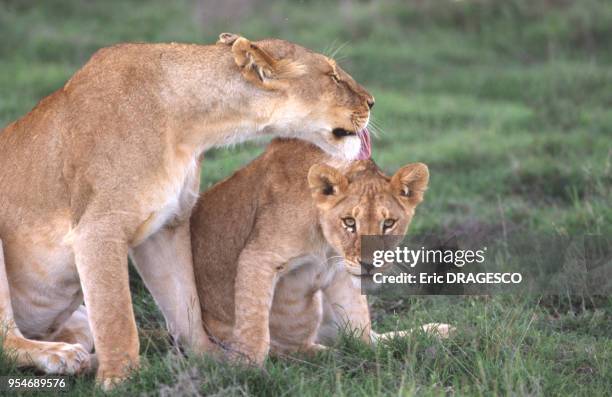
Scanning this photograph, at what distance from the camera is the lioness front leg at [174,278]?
443cm

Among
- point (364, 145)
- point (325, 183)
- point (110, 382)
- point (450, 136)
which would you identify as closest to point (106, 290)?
point (110, 382)

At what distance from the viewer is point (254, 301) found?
4.21 m

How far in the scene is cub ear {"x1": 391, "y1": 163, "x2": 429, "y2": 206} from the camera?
4.32 meters

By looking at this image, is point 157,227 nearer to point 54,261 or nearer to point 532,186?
point 54,261

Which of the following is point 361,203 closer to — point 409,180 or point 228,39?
point 409,180

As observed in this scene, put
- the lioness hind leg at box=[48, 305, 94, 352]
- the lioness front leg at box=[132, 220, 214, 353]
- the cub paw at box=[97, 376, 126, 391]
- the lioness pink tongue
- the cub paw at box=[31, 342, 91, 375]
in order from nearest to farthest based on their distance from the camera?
the cub paw at box=[97, 376, 126, 391], the cub paw at box=[31, 342, 91, 375], the lioness pink tongue, the lioness front leg at box=[132, 220, 214, 353], the lioness hind leg at box=[48, 305, 94, 352]

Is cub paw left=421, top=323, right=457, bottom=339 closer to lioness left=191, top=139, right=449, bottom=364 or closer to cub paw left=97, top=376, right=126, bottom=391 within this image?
lioness left=191, top=139, right=449, bottom=364

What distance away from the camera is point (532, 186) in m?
7.02

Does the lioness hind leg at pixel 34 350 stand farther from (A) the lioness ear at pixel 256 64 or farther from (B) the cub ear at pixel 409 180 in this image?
(B) the cub ear at pixel 409 180

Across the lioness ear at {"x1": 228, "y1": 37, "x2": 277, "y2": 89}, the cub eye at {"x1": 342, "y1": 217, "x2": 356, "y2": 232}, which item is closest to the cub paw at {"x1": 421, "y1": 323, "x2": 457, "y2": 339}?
the cub eye at {"x1": 342, "y1": 217, "x2": 356, "y2": 232}

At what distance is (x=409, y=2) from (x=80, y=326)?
7282 millimetres

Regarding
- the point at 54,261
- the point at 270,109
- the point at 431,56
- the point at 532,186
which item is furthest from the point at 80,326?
the point at 431,56

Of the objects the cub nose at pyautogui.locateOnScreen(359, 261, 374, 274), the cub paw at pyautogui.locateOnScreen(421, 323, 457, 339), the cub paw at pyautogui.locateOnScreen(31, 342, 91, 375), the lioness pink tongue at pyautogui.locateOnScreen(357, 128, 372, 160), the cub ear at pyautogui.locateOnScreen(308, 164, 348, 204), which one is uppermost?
the lioness pink tongue at pyautogui.locateOnScreen(357, 128, 372, 160)

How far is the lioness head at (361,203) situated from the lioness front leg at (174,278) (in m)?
0.61
